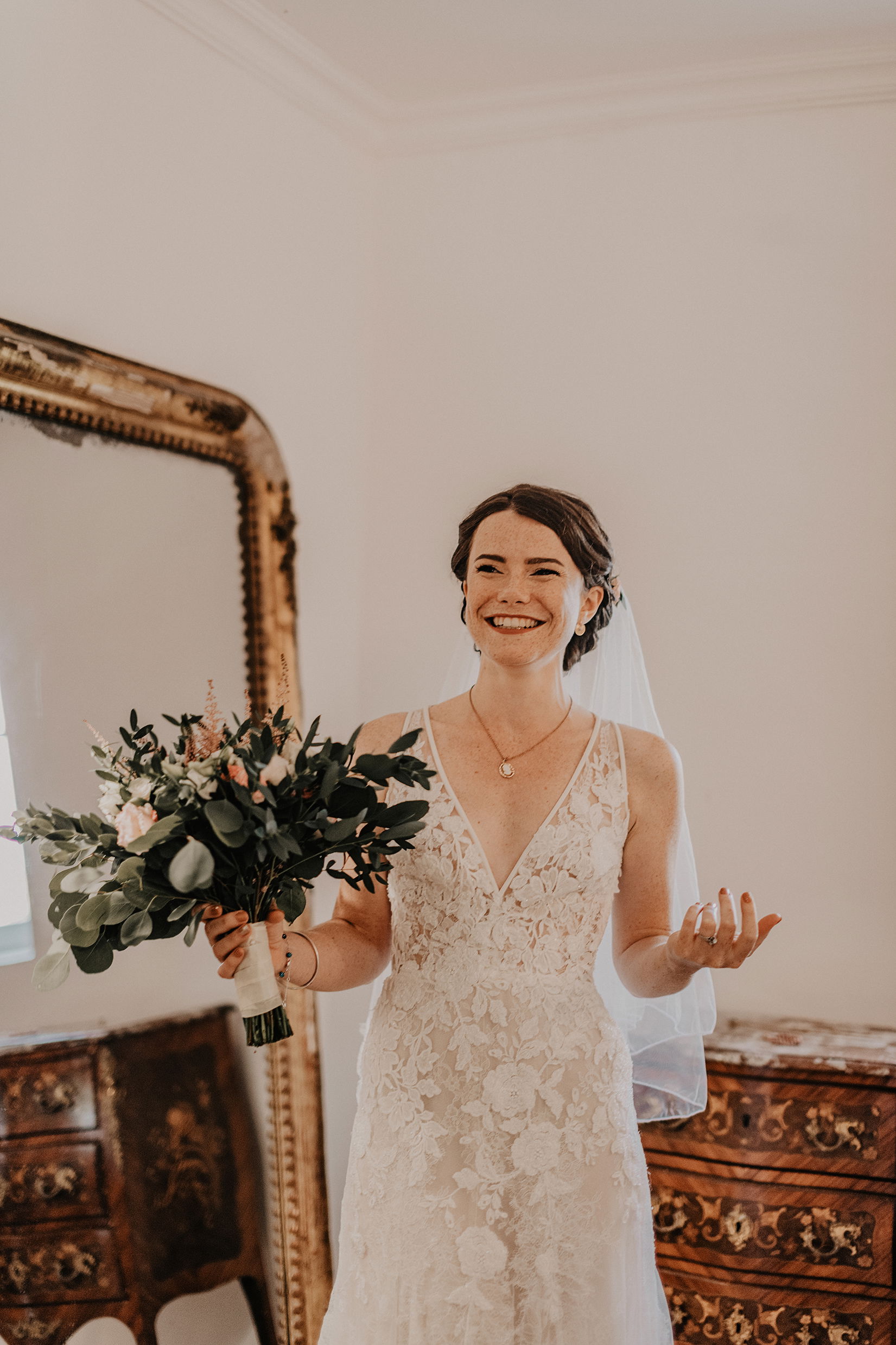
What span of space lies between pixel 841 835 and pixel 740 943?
1353 mm

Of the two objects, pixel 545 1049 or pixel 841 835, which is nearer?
pixel 545 1049

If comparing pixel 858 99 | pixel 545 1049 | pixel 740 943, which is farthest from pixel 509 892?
pixel 858 99

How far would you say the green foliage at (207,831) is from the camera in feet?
5.13

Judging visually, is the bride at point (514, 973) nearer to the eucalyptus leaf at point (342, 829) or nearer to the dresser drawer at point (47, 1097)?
the eucalyptus leaf at point (342, 829)

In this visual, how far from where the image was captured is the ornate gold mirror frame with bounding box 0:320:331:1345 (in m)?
2.59

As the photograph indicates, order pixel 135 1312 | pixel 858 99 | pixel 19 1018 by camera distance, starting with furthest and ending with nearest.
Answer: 1. pixel 858 99
2. pixel 135 1312
3. pixel 19 1018

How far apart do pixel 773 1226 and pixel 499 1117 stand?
1.15 meters

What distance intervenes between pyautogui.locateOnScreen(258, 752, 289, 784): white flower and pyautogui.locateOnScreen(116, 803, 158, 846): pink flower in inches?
6.7

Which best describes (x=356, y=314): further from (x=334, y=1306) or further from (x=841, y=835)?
(x=334, y=1306)

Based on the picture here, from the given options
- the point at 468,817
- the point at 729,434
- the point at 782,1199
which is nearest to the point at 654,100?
the point at 729,434

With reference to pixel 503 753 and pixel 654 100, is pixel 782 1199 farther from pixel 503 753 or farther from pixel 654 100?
pixel 654 100

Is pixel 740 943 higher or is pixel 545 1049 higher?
pixel 740 943

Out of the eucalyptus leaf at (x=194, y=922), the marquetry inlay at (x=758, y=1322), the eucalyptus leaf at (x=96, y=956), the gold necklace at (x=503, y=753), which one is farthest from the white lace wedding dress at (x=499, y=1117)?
the marquetry inlay at (x=758, y=1322)

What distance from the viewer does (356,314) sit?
338 cm
